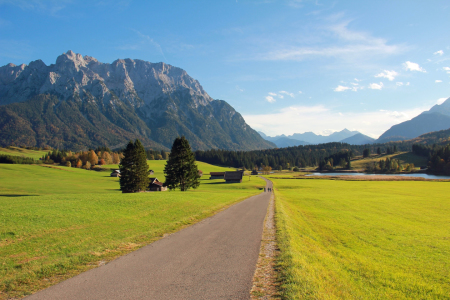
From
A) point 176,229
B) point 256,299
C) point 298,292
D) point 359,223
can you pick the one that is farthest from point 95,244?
point 359,223

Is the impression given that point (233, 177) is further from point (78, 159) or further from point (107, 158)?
point (78, 159)

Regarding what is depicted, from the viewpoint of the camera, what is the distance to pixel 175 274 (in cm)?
897

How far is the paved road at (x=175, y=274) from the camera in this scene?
746 centimetres

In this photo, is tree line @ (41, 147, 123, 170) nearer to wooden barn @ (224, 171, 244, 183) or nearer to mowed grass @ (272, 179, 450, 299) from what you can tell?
wooden barn @ (224, 171, 244, 183)

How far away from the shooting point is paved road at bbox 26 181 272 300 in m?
7.46

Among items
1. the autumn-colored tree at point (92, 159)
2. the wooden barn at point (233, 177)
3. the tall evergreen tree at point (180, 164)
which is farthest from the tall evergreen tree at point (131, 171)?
the autumn-colored tree at point (92, 159)

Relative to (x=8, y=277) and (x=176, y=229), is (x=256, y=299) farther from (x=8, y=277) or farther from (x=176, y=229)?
(x=176, y=229)

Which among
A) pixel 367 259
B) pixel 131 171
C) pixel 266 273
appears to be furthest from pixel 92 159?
pixel 367 259

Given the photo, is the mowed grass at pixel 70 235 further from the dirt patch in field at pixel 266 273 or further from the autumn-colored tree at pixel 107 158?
the autumn-colored tree at pixel 107 158

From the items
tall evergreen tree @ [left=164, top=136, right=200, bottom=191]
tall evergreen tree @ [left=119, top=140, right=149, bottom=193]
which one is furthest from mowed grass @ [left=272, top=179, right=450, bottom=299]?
tall evergreen tree @ [left=119, top=140, right=149, bottom=193]

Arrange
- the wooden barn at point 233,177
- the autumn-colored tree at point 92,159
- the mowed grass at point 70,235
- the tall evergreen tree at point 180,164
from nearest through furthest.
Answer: the mowed grass at point 70,235
the tall evergreen tree at point 180,164
the wooden barn at point 233,177
the autumn-colored tree at point 92,159

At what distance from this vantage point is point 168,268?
9586 millimetres

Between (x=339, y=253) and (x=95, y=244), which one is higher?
(x=95, y=244)

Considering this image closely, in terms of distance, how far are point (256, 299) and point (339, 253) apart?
9169 millimetres
